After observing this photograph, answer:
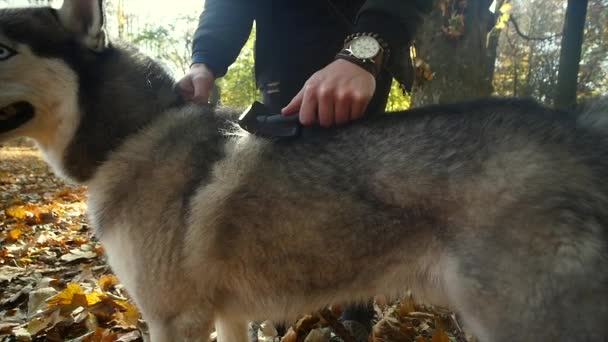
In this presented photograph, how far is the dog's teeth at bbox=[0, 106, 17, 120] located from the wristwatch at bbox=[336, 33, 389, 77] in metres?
1.64

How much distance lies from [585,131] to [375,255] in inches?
37.3

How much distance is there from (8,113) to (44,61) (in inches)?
12.5

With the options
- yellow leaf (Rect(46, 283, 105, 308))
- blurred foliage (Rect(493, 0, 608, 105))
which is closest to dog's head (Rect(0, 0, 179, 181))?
yellow leaf (Rect(46, 283, 105, 308))

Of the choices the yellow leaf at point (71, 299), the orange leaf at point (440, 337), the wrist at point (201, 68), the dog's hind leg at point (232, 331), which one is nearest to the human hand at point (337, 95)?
the wrist at point (201, 68)

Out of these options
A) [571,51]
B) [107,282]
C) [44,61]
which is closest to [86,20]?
[44,61]

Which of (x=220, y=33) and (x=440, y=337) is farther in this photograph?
(x=220, y=33)

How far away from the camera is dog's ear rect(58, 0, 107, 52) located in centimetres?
210

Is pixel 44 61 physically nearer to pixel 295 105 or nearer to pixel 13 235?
pixel 295 105

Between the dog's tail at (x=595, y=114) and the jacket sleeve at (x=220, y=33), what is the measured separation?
215cm

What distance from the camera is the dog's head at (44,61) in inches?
80.9

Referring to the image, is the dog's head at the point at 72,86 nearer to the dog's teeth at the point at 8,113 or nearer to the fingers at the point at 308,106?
the dog's teeth at the point at 8,113

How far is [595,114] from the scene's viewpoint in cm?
169

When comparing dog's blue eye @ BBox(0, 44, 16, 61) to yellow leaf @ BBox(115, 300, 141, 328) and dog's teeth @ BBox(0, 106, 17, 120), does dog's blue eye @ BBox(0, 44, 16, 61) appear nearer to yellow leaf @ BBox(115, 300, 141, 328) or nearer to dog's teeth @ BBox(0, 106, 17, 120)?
dog's teeth @ BBox(0, 106, 17, 120)

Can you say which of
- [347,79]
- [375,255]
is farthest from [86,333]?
[347,79]
